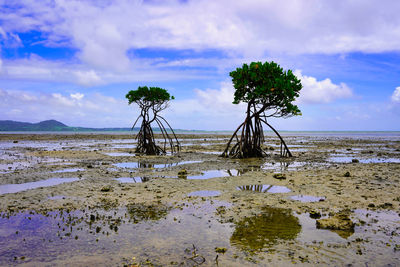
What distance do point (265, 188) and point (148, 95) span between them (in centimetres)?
1750

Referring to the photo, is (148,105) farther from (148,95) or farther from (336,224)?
(336,224)

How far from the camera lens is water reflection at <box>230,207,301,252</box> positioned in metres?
5.65

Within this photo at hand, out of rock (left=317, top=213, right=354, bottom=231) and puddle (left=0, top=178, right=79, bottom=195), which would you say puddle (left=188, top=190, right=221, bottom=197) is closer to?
rock (left=317, top=213, right=354, bottom=231)

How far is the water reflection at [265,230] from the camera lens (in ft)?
18.5

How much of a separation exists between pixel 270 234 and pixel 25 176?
12.3m

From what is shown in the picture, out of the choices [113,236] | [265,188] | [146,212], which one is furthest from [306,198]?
[113,236]

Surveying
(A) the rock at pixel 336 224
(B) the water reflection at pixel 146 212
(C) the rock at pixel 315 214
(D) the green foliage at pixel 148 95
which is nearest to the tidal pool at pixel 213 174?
(B) the water reflection at pixel 146 212

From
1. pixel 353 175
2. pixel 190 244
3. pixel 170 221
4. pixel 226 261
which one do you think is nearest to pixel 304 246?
pixel 226 261

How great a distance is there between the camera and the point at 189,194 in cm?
985

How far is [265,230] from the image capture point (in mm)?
6352

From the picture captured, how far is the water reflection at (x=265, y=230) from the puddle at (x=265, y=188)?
2524 millimetres

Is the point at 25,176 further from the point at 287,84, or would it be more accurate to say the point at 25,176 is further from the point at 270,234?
the point at 287,84

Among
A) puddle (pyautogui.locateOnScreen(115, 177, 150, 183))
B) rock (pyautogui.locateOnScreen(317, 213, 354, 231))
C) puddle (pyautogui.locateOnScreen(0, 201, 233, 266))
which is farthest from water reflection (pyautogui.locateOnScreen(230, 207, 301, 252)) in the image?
puddle (pyautogui.locateOnScreen(115, 177, 150, 183))

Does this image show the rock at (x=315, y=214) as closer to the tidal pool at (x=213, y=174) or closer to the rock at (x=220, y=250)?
the rock at (x=220, y=250)
